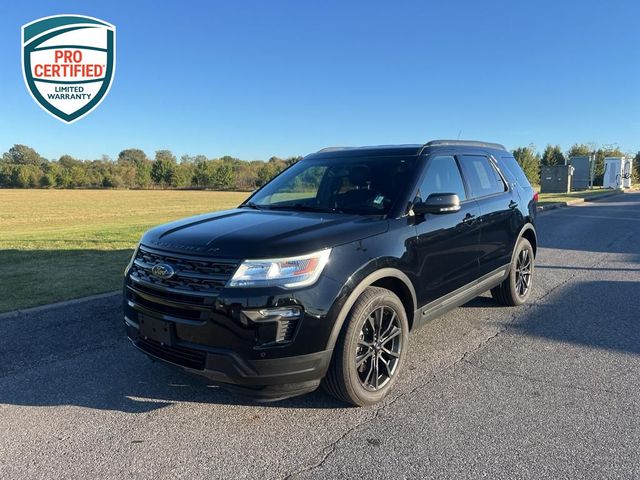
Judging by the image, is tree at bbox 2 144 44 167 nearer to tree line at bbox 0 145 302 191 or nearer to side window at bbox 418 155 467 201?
tree line at bbox 0 145 302 191

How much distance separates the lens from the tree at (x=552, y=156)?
258ft

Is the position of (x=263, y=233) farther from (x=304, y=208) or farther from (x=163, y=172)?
(x=163, y=172)

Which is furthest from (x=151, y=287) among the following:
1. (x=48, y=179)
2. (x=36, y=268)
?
(x=48, y=179)

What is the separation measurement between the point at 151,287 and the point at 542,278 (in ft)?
20.3

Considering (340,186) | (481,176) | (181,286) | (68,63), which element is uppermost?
(68,63)

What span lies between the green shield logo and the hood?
12140 millimetres

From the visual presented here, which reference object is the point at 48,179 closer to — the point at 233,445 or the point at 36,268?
the point at 36,268

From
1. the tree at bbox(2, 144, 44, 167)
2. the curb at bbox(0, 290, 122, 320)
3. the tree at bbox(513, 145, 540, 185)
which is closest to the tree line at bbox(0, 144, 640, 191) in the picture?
the tree at bbox(2, 144, 44, 167)

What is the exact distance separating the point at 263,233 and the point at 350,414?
4.53 ft

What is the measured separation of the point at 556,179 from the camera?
128 feet

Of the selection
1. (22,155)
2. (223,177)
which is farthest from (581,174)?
(22,155)

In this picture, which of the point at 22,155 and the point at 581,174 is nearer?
the point at 581,174

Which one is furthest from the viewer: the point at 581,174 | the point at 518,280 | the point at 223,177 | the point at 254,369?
the point at 223,177

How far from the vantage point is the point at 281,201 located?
15.0 feet
